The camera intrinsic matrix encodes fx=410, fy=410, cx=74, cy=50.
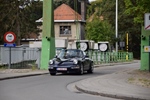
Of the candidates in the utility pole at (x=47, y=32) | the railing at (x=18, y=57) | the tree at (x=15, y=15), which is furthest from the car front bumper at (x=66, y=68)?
the tree at (x=15, y=15)

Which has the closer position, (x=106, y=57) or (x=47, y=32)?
(x=47, y=32)

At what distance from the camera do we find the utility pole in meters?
28.0

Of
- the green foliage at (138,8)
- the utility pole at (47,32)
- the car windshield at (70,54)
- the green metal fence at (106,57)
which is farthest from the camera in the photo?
the green metal fence at (106,57)

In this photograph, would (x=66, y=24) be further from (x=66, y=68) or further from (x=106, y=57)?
(x=66, y=68)

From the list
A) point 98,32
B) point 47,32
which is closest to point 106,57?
point 98,32

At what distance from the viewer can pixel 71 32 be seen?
72875 mm

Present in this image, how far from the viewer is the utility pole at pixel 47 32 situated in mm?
28047

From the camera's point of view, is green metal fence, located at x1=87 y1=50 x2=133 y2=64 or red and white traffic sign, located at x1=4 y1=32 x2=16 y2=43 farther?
green metal fence, located at x1=87 y1=50 x2=133 y2=64

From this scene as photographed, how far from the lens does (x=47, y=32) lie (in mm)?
28156

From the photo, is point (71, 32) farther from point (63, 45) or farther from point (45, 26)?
point (45, 26)

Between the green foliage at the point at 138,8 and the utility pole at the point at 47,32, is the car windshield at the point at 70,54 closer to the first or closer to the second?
the utility pole at the point at 47,32

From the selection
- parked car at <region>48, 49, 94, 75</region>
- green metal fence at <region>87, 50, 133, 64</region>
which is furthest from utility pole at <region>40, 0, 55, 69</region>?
green metal fence at <region>87, 50, 133, 64</region>

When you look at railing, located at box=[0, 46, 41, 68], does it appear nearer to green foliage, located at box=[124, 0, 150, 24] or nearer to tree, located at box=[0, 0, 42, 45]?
green foliage, located at box=[124, 0, 150, 24]

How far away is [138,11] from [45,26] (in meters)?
6.38
